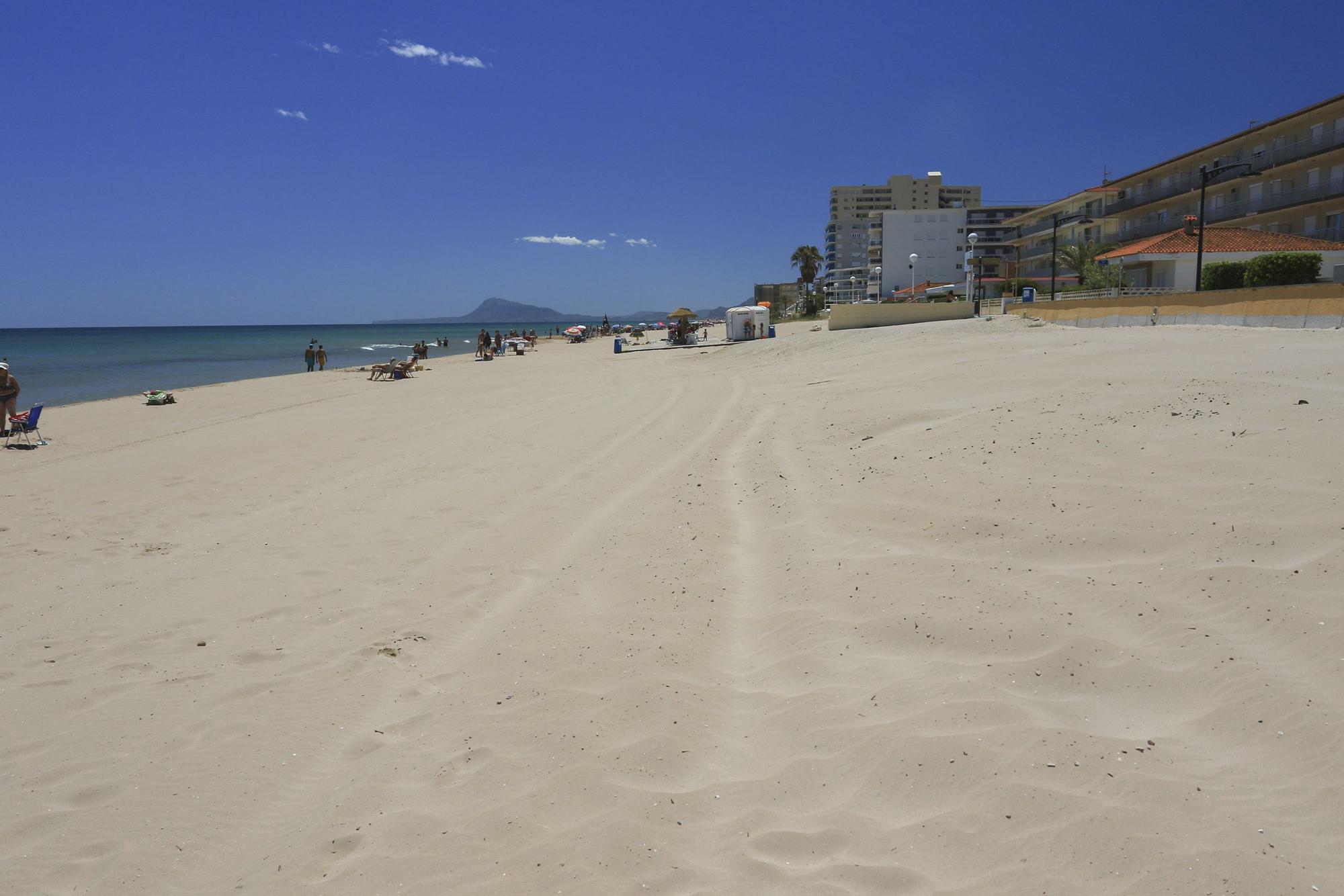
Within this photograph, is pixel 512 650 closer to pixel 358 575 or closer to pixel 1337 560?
pixel 358 575

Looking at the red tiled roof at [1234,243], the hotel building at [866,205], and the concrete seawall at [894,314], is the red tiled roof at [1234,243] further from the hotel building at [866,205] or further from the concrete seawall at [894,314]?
the hotel building at [866,205]

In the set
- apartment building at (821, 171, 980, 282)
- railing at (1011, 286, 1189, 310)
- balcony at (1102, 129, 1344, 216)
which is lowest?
railing at (1011, 286, 1189, 310)

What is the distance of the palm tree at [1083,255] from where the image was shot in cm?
4112

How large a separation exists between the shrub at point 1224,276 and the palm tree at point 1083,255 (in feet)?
43.4

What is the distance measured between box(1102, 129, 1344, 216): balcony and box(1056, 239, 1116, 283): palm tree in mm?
3132

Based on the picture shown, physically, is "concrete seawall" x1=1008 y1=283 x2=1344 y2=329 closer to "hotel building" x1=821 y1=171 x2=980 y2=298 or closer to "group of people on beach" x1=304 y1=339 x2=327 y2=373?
"group of people on beach" x1=304 y1=339 x2=327 y2=373

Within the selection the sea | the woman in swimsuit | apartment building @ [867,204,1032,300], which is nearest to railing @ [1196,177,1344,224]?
apartment building @ [867,204,1032,300]

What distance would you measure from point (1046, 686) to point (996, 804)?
2.91 feet

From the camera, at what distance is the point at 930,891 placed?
2.47m

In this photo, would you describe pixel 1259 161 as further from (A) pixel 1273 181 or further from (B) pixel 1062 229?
(B) pixel 1062 229

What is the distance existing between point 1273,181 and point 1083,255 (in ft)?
29.0

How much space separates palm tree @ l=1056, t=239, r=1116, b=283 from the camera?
4112 centimetres

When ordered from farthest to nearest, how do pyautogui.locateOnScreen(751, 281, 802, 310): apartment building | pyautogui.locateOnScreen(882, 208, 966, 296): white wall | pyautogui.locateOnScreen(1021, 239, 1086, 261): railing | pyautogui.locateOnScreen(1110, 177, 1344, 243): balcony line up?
pyautogui.locateOnScreen(751, 281, 802, 310): apartment building, pyautogui.locateOnScreen(882, 208, 966, 296): white wall, pyautogui.locateOnScreen(1021, 239, 1086, 261): railing, pyautogui.locateOnScreen(1110, 177, 1344, 243): balcony

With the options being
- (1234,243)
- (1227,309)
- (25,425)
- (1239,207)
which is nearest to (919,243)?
(1239,207)
